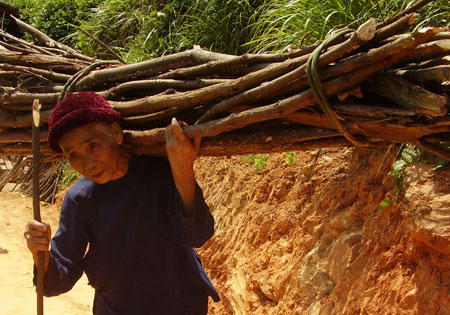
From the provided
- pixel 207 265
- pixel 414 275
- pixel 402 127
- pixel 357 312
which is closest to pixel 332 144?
pixel 402 127

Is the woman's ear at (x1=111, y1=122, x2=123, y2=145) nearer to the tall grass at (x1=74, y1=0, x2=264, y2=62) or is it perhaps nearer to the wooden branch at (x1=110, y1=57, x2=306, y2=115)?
the wooden branch at (x1=110, y1=57, x2=306, y2=115)

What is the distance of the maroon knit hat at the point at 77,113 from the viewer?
256cm

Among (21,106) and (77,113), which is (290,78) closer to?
(77,113)

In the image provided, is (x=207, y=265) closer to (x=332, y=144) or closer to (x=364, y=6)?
(x=364, y=6)

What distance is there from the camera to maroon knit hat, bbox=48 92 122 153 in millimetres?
2557

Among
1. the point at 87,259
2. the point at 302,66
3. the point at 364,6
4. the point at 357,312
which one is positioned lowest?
the point at 357,312

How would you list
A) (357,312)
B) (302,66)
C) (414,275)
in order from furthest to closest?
(357,312) → (414,275) → (302,66)

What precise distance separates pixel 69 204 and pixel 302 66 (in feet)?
4.03

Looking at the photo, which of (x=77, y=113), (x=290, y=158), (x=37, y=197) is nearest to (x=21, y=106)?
(x=37, y=197)

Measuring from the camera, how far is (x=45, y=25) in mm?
10180

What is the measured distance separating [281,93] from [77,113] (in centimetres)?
84

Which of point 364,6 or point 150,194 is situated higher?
point 364,6

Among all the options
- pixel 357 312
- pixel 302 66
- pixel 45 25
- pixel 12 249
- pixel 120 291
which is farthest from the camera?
pixel 45 25

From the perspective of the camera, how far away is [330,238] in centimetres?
380
